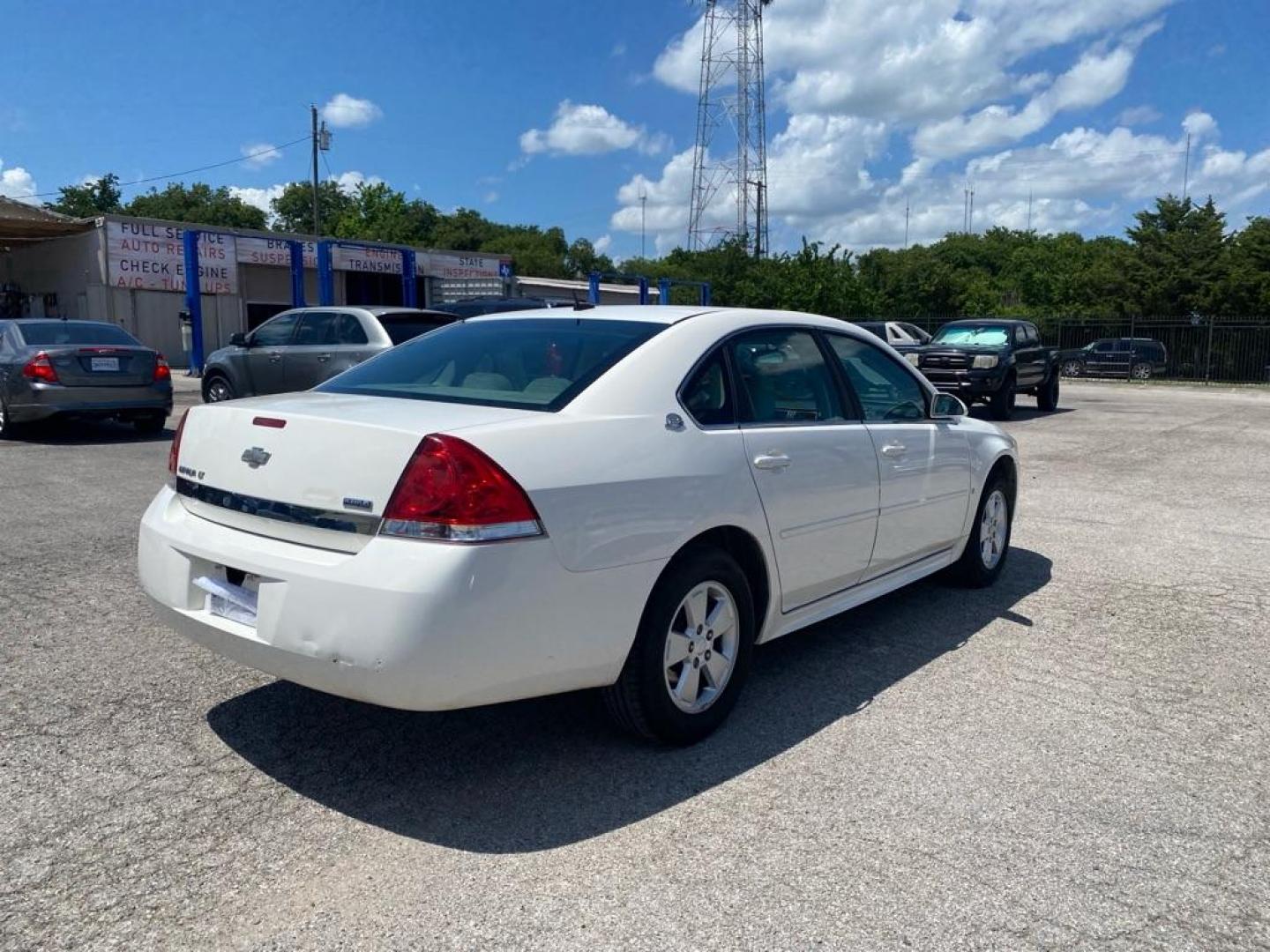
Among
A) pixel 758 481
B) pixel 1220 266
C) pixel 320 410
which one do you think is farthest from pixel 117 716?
pixel 1220 266

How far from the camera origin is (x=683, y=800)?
10.9ft

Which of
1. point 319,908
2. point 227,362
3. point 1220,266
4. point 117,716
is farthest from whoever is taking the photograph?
point 1220,266

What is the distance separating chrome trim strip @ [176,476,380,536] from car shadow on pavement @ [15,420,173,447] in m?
9.74

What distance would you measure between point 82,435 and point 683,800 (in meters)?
12.3

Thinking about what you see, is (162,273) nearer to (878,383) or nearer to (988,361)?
(988,361)

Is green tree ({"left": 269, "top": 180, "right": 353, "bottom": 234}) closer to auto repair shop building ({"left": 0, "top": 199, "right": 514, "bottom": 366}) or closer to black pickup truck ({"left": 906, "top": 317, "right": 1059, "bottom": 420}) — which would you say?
auto repair shop building ({"left": 0, "top": 199, "right": 514, "bottom": 366})

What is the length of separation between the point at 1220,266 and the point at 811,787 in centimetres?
4370

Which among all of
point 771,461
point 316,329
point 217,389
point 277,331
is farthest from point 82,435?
point 771,461

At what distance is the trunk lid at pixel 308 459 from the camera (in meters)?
3.12

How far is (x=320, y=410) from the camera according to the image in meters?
3.48

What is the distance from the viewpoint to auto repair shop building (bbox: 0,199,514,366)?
2875cm

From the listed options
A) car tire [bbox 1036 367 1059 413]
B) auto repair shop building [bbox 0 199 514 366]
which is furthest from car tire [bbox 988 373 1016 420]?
auto repair shop building [bbox 0 199 514 366]

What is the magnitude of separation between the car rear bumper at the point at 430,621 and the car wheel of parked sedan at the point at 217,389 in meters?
11.5

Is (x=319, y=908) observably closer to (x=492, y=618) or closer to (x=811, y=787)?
(x=492, y=618)
